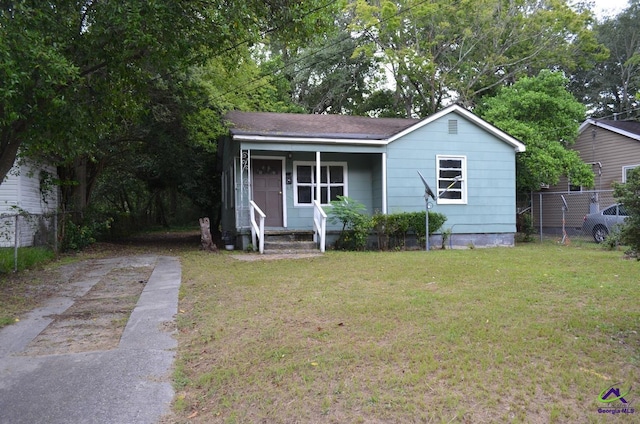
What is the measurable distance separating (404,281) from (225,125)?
8.36 metres

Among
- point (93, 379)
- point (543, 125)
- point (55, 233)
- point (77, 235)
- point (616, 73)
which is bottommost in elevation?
point (93, 379)

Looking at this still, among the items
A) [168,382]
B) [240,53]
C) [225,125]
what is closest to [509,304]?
[168,382]

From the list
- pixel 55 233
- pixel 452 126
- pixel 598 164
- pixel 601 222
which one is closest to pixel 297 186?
pixel 452 126

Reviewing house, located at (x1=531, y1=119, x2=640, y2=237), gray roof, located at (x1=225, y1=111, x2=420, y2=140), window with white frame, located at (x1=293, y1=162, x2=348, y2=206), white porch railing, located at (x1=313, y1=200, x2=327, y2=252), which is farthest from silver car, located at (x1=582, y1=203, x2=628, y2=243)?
white porch railing, located at (x1=313, y1=200, x2=327, y2=252)

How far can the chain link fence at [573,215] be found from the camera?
Result: 14.6 metres

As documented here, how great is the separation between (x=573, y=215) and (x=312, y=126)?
11.7m

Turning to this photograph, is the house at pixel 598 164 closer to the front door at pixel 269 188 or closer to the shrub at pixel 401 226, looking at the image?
the shrub at pixel 401 226

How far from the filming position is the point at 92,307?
6160 millimetres

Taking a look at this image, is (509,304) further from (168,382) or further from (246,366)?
(168,382)

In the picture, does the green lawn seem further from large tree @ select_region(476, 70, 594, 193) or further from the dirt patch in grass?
large tree @ select_region(476, 70, 594, 193)

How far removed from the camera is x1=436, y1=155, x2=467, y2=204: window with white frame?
13.8 meters

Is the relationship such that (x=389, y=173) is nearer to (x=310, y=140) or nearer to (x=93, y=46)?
(x=310, y=140)

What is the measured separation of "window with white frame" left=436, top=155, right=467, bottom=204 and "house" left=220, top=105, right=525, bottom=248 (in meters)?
0.03

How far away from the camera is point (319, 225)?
40.3 ft
